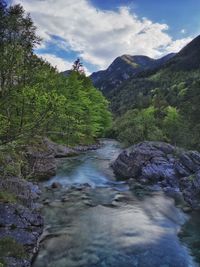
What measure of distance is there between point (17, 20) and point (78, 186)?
1672 centimetres

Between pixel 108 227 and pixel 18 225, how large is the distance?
20.0ft

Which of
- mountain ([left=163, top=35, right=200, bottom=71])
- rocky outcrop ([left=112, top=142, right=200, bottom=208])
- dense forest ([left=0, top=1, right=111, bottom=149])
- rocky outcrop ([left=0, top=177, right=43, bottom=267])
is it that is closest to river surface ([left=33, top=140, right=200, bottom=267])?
rocky outcrop ([left=0, top=177, right=43, bottom=267])

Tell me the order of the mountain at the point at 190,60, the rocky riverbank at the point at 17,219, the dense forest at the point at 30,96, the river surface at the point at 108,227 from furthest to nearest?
the mountain at the point at 190,60 < the river surface at the point at 108,227 < the rocky riverbank at the point at 17,219 < the dense forest at the point at 30,96

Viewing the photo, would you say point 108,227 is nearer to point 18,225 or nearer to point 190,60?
point 18,225

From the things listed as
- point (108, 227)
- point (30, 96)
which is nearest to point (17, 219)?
point (108, 227)

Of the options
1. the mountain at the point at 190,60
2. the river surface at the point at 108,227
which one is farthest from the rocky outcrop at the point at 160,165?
the mountain at the point at 190,60

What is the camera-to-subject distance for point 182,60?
179m

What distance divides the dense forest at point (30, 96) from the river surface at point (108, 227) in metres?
6.11

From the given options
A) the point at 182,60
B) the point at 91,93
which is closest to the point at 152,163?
the point at 91,93

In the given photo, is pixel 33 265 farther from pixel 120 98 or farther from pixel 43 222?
pixel 120 98

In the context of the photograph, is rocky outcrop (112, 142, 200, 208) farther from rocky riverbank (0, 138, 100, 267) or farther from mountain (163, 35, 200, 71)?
mountain (163, 35, 200, 71)

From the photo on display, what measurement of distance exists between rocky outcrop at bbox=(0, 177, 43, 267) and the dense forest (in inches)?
162

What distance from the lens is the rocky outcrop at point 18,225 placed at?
567 inches

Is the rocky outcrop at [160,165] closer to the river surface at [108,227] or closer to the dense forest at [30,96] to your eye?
the river surface at [108,227]
